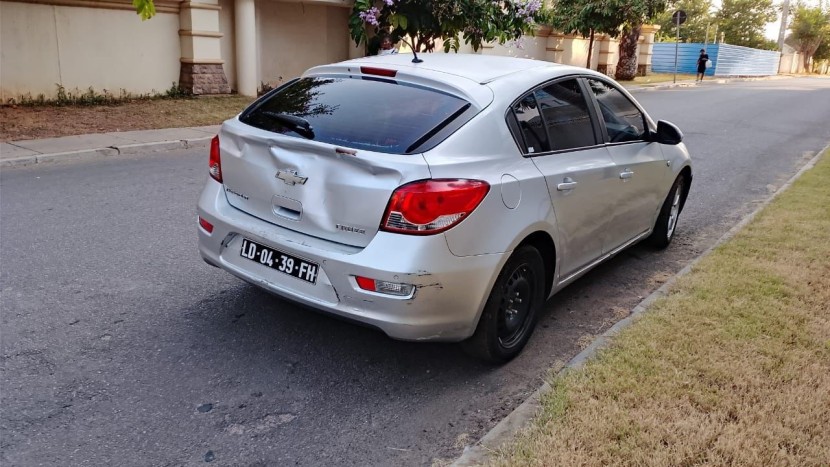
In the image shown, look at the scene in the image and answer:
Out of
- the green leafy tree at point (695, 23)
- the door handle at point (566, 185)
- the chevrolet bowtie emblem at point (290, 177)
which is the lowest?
the door handle at point (566, 185)

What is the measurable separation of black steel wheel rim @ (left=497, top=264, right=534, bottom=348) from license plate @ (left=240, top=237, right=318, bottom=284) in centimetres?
105

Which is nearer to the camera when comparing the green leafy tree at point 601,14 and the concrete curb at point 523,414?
the concrete curb at point 523,414

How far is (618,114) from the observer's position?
5.02 metres

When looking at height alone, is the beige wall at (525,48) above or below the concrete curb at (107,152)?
above

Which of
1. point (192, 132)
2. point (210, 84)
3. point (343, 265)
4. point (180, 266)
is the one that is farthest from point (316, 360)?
point (210, 84)

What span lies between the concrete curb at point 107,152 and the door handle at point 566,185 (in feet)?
25.3

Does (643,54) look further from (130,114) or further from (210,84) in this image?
(130,114)

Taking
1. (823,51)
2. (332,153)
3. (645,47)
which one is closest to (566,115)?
(332,153)

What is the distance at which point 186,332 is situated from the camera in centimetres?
405

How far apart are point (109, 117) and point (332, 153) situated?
34.0 feet

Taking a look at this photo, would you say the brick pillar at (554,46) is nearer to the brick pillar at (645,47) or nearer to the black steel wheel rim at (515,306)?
the brick pillar at (645,47)

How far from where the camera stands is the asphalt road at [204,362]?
3037mm

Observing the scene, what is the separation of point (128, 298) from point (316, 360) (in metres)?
1.53

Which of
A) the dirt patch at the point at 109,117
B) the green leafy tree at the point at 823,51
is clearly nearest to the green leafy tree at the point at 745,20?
the green leafy tree at the point at 823,51
